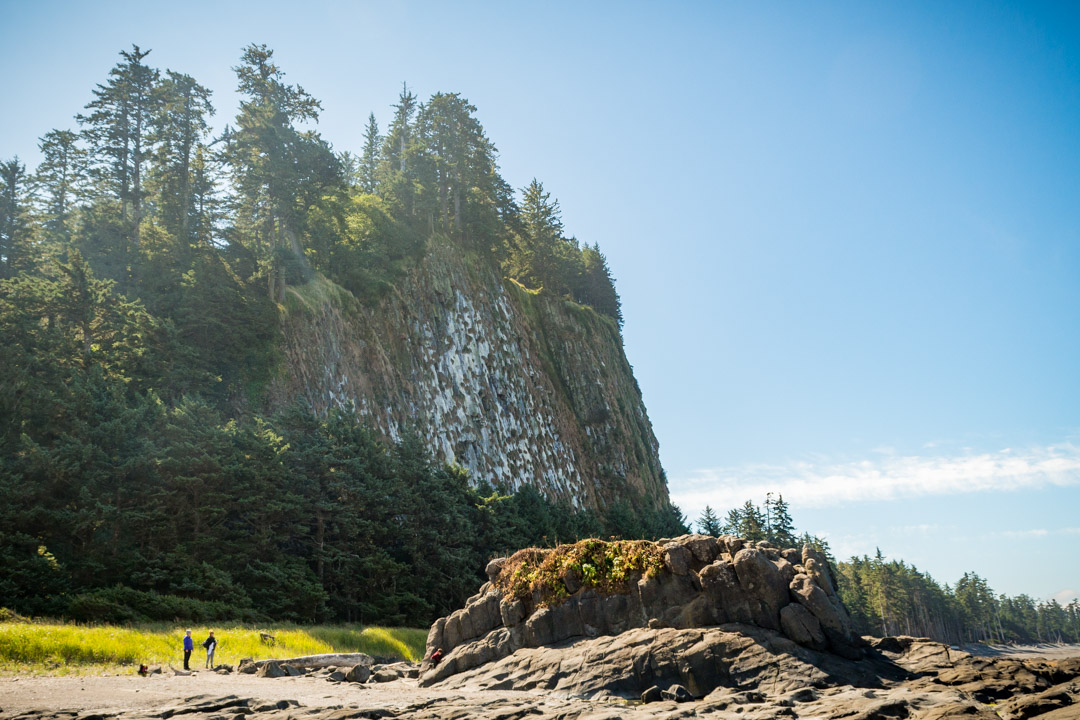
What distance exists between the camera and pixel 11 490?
2697cm

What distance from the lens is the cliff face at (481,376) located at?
47.4 m

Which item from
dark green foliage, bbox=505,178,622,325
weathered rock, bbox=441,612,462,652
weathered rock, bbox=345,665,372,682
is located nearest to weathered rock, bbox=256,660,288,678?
weathered rock, bbox=345,665,372,682

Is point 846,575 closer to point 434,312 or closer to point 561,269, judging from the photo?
point 561,269

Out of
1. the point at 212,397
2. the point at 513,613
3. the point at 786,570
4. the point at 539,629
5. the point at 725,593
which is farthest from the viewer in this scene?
the point at 212,397

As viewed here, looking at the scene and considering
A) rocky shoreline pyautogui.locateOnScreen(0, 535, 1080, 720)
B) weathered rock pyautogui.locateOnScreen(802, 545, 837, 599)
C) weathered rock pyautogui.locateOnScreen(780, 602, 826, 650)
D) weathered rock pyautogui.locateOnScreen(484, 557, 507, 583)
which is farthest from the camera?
weathered rock pyautogui.locateOnScreen(484, 557, 507, 583)

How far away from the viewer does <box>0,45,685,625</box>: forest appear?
95.4 ft

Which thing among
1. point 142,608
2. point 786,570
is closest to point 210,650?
point 142,608

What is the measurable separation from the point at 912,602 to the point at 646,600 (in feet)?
380

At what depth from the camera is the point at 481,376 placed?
6041 cm

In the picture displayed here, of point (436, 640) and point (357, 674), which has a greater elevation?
point (436, 640)

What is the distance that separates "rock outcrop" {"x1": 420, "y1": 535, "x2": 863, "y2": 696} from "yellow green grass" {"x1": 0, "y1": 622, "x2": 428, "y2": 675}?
7231 mm

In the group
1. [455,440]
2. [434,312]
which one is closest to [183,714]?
[455,440]

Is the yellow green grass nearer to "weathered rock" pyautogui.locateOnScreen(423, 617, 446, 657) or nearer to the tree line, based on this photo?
"weathered rock" pyautogui.locateOnScreen(423, 617, 446, 657)

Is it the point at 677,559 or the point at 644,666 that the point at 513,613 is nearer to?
the point at 644,666
